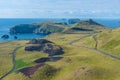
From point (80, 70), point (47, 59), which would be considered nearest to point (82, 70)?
point (80, 70)

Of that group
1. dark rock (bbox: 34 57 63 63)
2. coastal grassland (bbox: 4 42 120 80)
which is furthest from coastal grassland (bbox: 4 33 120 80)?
dark rock (bbox: 34 57 63 63)

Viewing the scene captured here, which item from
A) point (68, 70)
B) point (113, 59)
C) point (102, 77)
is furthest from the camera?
point (113, 59)

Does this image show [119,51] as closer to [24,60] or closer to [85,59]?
[85,59]

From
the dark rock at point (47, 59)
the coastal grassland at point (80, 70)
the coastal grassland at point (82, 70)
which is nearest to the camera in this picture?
the coastal grassland at point (82, 70)

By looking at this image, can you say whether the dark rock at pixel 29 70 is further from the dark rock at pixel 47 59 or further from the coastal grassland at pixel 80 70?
the dark rock at pixel 47 59

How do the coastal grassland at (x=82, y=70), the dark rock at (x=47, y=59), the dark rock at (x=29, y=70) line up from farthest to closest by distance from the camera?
1. the dark rock at (x=47, y=59)
2. the dark rock at (x=29, y=70)
3. the coastal grassland at (x=82, y=70)

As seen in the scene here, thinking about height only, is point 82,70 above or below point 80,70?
above

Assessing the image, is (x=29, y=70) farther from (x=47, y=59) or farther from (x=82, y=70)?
(x=82, y=70)

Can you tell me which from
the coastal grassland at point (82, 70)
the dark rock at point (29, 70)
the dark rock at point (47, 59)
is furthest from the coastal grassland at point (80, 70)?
the dark rock at point (47, 59)

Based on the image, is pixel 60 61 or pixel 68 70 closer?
pixel 68 70

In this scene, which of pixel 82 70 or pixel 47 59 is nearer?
pixel 82 70

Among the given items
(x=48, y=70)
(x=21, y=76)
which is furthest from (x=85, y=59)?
(x=21, y=76)
